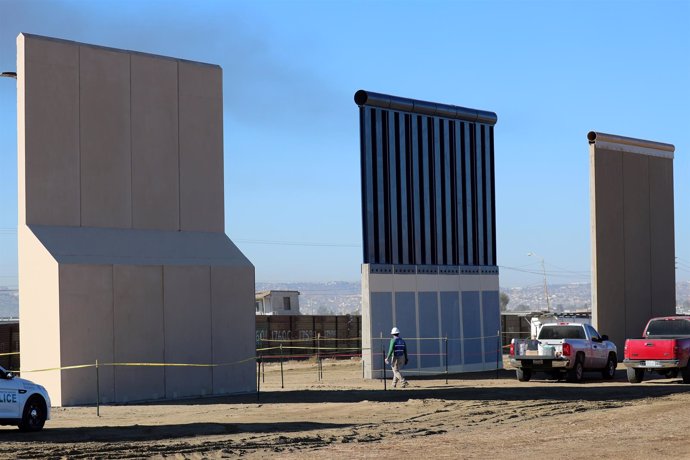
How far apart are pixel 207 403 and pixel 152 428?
6383mm

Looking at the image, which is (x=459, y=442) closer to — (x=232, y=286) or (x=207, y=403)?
(x=207, y=403)

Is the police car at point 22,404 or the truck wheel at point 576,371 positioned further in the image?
the truck wheel at point 576,371

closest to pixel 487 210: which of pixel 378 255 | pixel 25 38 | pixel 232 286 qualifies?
pixel 378 255

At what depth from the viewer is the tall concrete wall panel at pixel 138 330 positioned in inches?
1126

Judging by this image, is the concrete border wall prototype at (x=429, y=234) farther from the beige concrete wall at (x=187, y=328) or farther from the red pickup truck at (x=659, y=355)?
the beige concrete wall at (x=187, y=328)

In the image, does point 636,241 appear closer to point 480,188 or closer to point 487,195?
point 487,195

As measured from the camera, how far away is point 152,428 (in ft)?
73.0

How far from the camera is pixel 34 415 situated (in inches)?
867

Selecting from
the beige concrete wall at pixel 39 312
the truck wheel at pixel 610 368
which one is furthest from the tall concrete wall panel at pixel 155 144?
the truck wheel at pixel 610 368

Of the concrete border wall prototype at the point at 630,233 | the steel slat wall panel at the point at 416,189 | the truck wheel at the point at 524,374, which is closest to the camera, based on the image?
the truck wheel at the point at 524,374

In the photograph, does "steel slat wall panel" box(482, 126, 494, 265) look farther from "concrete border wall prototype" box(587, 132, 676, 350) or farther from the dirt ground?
the dirt ground

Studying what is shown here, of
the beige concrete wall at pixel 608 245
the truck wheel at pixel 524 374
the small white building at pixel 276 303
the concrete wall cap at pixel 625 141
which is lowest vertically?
the truck wheel at pixel 524 374

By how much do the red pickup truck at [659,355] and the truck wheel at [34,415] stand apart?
59.2 feet

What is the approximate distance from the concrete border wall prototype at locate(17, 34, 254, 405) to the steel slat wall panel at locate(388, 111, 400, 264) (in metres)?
7.74
